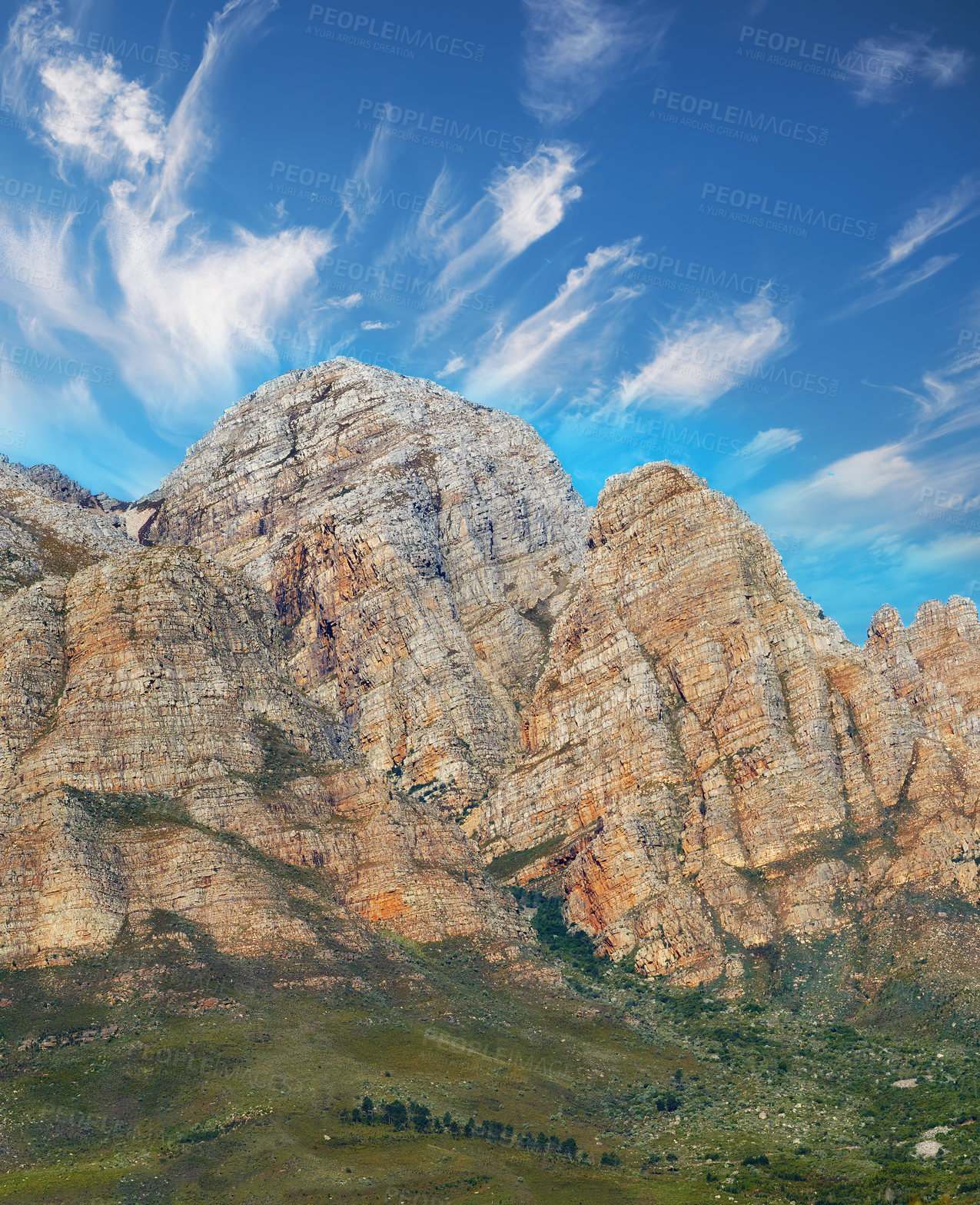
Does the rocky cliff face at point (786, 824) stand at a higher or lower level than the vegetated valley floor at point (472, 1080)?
higher

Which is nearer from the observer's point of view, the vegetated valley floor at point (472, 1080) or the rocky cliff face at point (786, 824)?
the vegetated valley floor at point (472, 1080)

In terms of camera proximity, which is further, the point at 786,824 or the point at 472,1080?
the point at 786,824

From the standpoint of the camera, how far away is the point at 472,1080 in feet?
445

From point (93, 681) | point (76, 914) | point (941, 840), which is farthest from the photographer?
point (93, 681)

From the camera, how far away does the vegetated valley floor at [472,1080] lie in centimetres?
11169

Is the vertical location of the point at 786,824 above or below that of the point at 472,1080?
above

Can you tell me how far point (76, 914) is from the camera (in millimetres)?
147750

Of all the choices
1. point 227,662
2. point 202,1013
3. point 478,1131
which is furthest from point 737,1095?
point 227,662

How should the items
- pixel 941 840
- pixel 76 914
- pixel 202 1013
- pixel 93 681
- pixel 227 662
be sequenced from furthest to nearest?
pixel 227 662, pixel 93 681, pixel 941 840, pixel 76 914, pixel 202 1013

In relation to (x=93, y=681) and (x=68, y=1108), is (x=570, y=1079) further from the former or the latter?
(x=93, y=681)

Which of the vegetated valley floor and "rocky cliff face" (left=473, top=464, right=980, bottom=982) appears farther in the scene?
"rocky cliff face" (left=473, top=464, right=980, bottom=982)

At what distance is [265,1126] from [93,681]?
84281 mm

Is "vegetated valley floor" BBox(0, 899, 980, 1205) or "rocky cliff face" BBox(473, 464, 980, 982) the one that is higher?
"rocky cliff face" BBox(473, 464, 980, 982)

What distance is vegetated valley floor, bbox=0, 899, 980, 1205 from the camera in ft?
366
